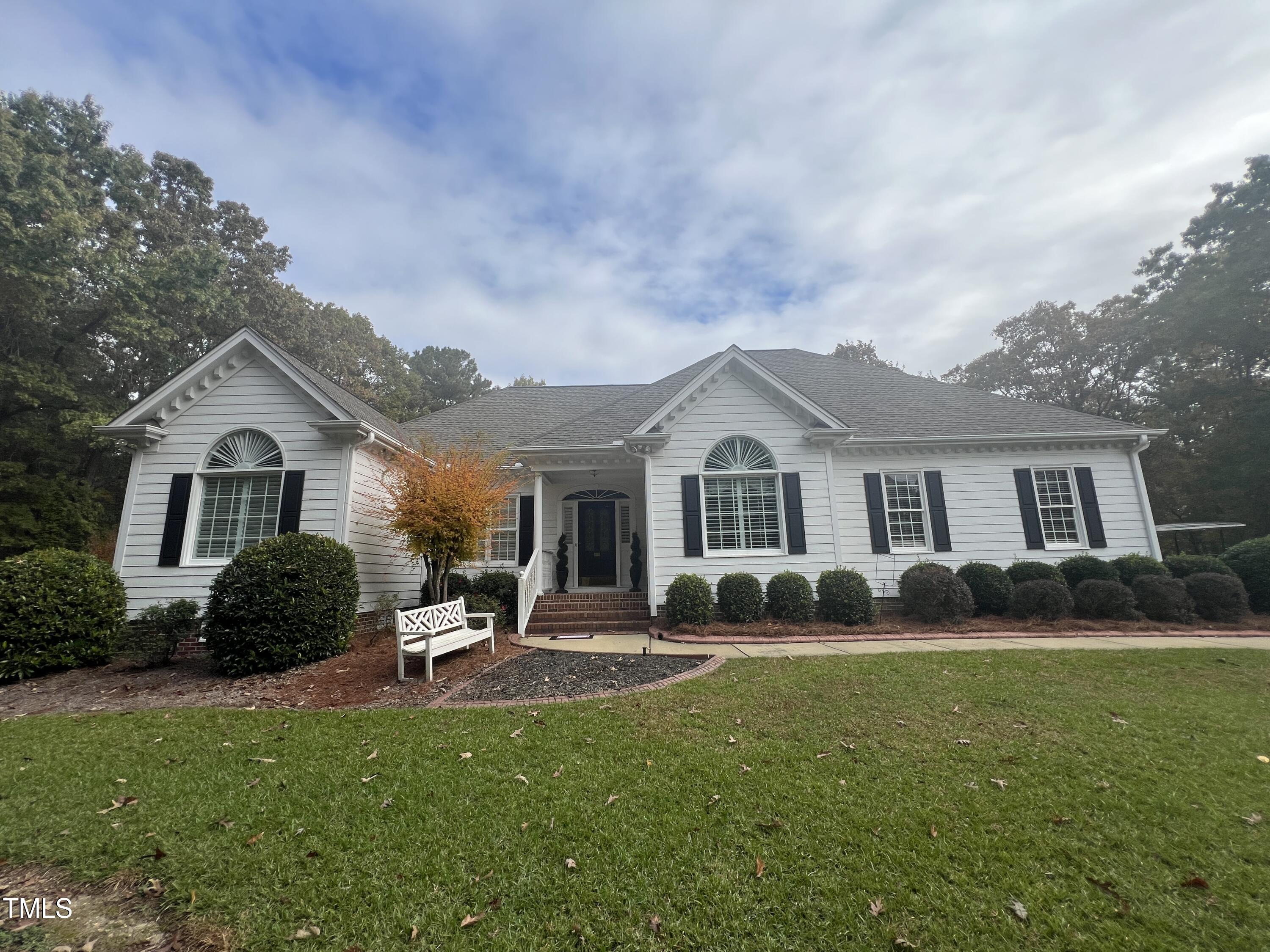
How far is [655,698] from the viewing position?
573 centimetres

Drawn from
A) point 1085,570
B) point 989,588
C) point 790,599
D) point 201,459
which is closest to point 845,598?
point 790,599

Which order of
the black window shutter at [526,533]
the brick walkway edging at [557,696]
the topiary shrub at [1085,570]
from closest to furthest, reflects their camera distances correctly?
the brick walkway edging at [557,696], the topiary shrub at [1085,570], the black window shutter at [526,533]

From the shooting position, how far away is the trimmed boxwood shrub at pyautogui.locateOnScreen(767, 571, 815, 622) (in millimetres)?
10086

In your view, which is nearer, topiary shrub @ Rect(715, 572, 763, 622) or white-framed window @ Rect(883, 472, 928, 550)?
topiary shrub @ Rect(715, 572, 763, 622)

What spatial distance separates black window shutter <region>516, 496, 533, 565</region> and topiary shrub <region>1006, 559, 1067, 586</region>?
10809 millimetres

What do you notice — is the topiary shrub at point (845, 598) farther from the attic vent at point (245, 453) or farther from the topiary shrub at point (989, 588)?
the attic vent at point (245, 453)

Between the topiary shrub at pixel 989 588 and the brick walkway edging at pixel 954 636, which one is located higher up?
the topiary shrub at pixel 989 588

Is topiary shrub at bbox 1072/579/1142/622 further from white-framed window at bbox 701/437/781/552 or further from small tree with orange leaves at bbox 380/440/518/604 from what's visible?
small tree with orange leaves at bbox 380/440/518/604

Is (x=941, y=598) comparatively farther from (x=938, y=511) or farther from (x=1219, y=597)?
(x=1219, y=597)

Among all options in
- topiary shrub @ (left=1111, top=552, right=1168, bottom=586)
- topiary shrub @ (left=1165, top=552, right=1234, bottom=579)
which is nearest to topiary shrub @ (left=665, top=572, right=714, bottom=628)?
topiary shrub @ (left=1111, top=552, right=1168, bottom=586)

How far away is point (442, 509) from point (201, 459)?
5649mm

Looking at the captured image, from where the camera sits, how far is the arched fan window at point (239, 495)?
402 inches

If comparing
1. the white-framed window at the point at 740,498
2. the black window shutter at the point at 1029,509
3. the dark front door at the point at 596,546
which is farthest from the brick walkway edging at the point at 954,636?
the dark front door at the point at 596,546

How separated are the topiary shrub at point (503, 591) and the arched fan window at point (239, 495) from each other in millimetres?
4158
